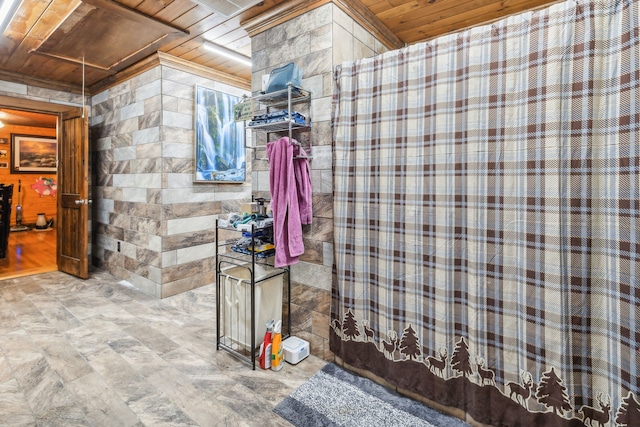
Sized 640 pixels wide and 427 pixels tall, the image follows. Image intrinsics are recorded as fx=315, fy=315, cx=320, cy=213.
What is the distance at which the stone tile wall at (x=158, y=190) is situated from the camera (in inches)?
130

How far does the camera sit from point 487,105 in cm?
153

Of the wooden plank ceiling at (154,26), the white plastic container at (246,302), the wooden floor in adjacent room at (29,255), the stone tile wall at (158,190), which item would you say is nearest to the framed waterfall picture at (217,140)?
the stone tile wall at (158,190)

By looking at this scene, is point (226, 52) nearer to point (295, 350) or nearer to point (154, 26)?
point (154, 26)

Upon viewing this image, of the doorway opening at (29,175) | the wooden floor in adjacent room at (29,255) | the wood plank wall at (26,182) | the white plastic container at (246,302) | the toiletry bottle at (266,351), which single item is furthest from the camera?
the wood plank wall at (26,182)

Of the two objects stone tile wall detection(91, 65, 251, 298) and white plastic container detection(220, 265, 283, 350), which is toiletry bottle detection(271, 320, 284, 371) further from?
stone tile wall detection(91, 65, 251, 298)

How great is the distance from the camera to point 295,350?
2.11 meters

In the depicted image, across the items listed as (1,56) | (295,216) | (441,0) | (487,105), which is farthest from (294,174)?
(1,56)

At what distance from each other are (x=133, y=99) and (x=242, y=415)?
11.6ft

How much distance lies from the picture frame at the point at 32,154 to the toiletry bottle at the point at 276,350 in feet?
26.8

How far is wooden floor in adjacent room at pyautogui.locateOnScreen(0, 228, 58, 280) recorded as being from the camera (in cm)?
413

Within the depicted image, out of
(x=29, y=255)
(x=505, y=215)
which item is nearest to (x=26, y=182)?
(x=29, y=255)

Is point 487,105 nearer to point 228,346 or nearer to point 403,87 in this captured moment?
point 403,87

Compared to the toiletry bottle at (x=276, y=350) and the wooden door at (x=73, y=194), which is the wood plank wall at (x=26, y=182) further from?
the toiletry bottle at (x=276, y=350)

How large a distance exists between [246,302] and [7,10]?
2.83m
